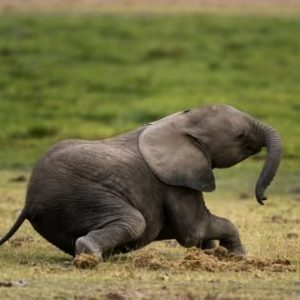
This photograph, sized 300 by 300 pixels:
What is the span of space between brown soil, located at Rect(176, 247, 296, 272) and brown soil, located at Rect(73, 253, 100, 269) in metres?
0.58

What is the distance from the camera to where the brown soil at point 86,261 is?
9172 mm

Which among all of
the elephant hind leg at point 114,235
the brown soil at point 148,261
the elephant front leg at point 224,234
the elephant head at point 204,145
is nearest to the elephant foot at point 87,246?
the elephant hind leg at point 114,235

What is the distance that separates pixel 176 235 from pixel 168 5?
30425 mm

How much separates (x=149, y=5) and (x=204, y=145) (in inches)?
1184

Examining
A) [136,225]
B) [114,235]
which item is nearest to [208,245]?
[136,225]

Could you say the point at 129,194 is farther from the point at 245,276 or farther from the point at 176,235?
the point at 245,276

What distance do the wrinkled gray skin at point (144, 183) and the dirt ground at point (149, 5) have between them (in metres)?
28.3

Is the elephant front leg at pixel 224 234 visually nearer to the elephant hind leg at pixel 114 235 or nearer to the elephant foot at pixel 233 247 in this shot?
the elephant foot at pixel 233 247

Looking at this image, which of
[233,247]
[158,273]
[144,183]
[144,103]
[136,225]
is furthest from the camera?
[144,103]

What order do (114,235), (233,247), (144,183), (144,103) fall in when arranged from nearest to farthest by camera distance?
(114,235) → (144,183) → (233,247) → (144,103)

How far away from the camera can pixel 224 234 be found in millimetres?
10367

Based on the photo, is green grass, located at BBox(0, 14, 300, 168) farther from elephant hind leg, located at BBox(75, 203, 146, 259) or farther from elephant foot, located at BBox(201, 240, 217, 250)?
elephant hind leg, located at BBox(75, 203, 146, 259)

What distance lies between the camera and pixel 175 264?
939cm

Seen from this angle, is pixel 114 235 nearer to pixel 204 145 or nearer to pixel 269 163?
pixel 204 145
